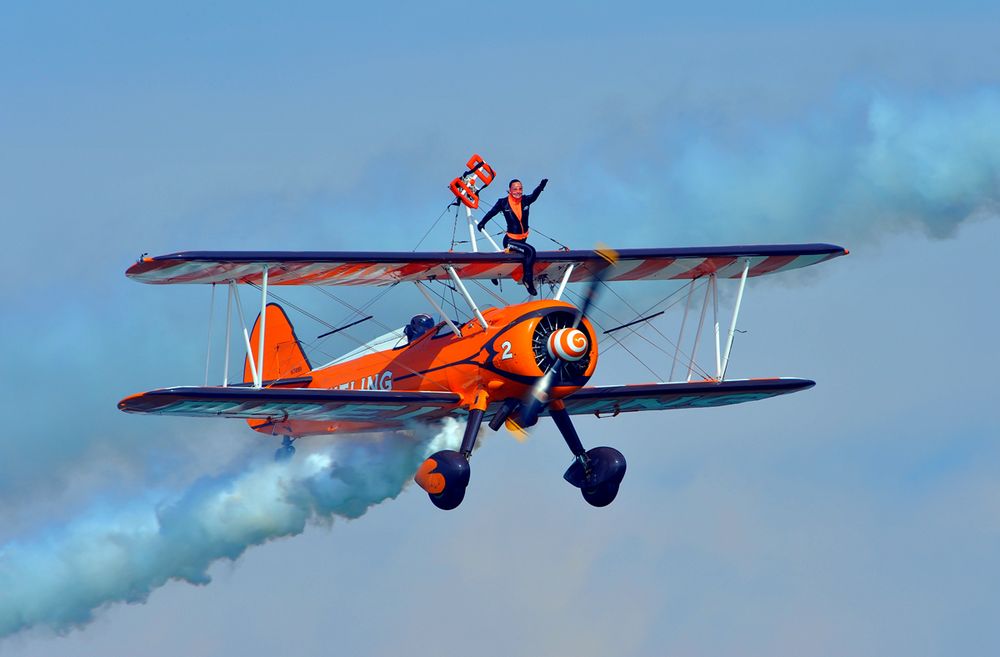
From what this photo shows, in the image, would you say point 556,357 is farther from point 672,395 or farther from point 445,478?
A: point 672,395

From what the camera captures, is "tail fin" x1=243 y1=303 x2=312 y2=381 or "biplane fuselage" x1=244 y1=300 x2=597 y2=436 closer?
"biplane fuselage" x1=244 y1=300 x2=597 y2=436

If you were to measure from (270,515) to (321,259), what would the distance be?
5.40 meters

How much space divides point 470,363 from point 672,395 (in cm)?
430

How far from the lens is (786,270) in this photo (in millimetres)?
33375

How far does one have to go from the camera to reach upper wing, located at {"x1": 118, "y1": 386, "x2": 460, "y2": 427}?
27516mm

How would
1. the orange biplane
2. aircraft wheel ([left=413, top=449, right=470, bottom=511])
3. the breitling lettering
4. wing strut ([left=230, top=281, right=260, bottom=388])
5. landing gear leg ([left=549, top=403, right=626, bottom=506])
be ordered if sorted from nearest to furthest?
aircraft wheel ([left=413, top=449, right=470, bottom=511]) → the orange biplane → wing strut ([left=230, top=281, right=260, bottom=388]) → landing gear leg ([left=549, top=403, right=626, bottom=506]) → the breitling lettering

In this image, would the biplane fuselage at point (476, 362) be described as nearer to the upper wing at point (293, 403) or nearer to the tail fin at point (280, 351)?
the upper wing at point (293, 403)

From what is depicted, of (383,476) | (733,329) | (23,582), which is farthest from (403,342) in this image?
(23,582)

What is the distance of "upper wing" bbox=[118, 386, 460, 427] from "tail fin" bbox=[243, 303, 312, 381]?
6.05 meters

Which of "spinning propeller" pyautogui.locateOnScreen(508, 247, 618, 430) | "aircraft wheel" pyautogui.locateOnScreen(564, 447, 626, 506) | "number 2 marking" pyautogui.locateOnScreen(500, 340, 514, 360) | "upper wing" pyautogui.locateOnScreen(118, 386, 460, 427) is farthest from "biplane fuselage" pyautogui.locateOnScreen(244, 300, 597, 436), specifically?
"aircraft wheel" pyautogui.locateOnScreen(564, 447, 626, 506)

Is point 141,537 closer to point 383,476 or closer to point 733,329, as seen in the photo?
point 383,476

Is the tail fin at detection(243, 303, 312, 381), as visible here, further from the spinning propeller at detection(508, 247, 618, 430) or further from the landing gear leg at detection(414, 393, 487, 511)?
the spinning propeller at detection(508, 247, 618, 430)

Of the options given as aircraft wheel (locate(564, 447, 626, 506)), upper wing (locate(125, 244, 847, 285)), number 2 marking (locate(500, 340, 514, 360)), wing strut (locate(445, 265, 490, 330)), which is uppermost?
upper wing (locate(125, 244, 847, 285))

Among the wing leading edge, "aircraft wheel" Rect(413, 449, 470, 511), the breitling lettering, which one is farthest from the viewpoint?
the breitling lettering
